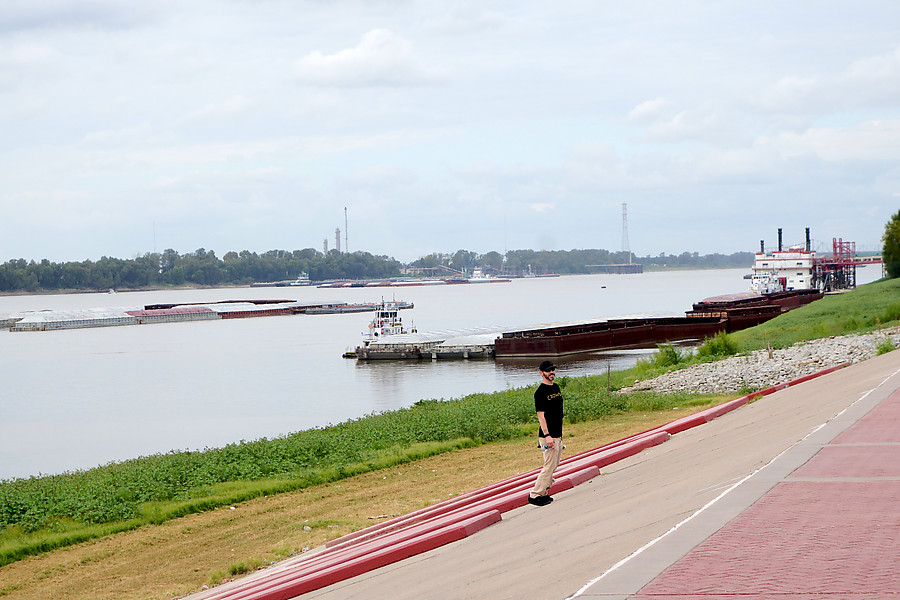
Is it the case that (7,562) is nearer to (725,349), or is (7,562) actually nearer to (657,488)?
(657,488)

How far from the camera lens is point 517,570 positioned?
838cm

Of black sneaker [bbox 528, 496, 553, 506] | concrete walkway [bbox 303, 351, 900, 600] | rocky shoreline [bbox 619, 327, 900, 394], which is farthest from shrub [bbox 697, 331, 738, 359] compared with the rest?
black sneaker [bbox 528, 496, 553, 506]

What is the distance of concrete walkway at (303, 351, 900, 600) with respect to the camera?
6.84m

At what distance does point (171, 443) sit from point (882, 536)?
33291mm

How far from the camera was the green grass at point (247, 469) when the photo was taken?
1688 cm

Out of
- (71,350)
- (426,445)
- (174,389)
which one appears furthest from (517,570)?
(71,350)

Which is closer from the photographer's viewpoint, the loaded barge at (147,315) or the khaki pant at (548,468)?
the khaki pant at (548,468)

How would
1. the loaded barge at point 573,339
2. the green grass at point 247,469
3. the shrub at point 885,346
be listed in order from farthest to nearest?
the loaded barge at point 573,339
the shrub at point 885,346
the green grass at point 247,469

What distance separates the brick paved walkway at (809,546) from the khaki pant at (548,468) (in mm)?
2635

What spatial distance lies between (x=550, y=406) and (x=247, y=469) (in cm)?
1185

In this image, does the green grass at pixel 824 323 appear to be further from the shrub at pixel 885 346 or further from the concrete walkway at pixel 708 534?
the concrete walkway at pixel 708 534

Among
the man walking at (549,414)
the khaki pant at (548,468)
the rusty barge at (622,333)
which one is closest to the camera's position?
the man walking at (549,414)

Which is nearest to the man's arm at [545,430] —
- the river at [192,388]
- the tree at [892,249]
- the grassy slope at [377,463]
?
the grassy slope at [377,463]

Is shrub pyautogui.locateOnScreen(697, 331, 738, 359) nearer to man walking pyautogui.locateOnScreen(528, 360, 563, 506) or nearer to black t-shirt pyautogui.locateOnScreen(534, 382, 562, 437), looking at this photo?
man walking pyautogui.locateOnScreen(528, 360, 563, 506)
